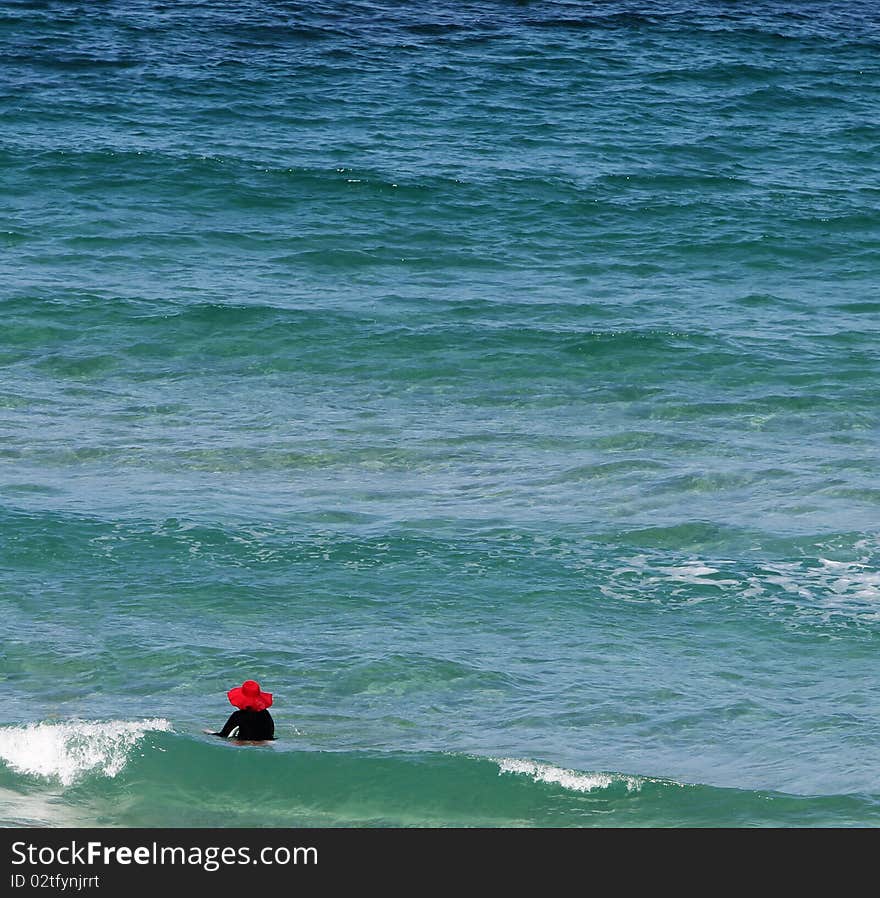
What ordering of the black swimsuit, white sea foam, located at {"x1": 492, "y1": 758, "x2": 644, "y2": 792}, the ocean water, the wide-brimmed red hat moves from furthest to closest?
1. the ocean water
2. the black swimsuit
3. the wide-brimmed red hat
4. white sea foam, located at {"x1": 492, "y1": 758, "x2": 644, "y2": 792}

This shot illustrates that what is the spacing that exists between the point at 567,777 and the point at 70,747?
4.69 m

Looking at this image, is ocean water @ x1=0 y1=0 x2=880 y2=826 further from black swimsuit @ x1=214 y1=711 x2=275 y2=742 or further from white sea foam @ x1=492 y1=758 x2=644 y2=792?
black swimsuit @ x1=214 y1=711 x2=275 y2=742

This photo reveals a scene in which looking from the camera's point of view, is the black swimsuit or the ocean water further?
the ocean water

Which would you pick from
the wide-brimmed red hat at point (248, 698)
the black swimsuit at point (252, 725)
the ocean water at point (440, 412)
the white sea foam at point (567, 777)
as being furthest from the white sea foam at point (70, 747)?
the white sea foam at point (567, 777)

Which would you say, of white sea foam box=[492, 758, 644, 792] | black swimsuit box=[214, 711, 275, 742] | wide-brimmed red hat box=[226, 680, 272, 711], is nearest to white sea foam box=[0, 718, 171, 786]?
black swimsuit box=[214, 711, 275, 742]

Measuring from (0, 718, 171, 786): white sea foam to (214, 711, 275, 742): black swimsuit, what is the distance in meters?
0.79

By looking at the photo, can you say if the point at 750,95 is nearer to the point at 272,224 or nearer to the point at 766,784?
the point at 272,224

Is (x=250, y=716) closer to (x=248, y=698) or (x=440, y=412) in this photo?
(x=248, y=698)

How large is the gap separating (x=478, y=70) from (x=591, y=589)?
82.4ft

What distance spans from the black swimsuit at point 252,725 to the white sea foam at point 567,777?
2.19m

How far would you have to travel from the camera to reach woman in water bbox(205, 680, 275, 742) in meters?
14.1

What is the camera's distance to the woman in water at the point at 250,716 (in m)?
14.1

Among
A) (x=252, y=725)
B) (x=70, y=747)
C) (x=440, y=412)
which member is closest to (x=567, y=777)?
(x=252, y=725)

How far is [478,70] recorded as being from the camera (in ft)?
132
